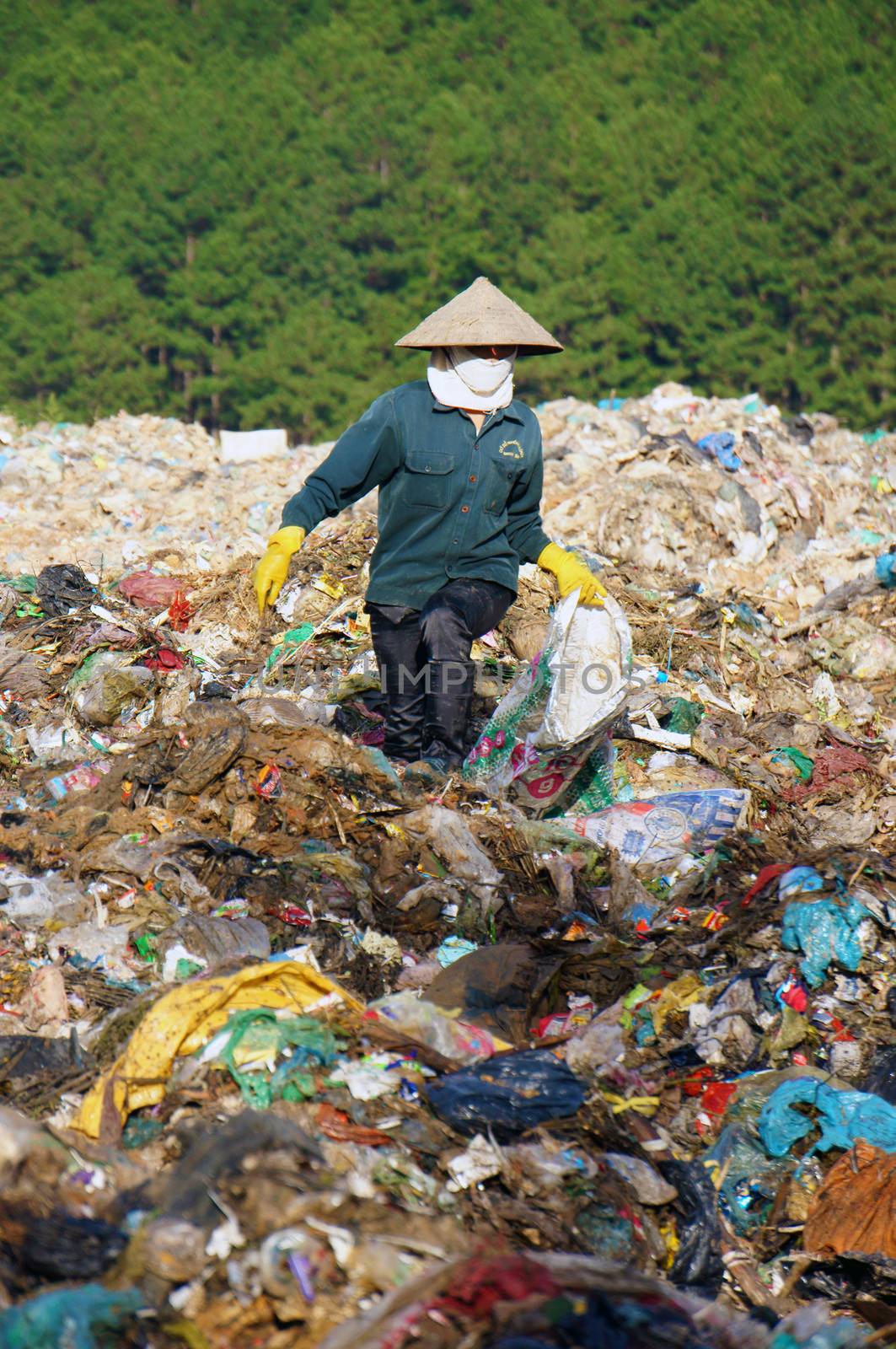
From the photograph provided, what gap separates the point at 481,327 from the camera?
178 inches

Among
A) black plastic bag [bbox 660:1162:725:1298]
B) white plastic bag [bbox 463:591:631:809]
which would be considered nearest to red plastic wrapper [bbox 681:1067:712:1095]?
black plastic bag [bbox 660:1162:725:1298]

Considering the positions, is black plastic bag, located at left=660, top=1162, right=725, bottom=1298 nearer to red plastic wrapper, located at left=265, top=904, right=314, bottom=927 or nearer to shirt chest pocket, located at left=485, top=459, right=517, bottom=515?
red plastic wrapper, located at left=265, top=904, right=314, bottom=927

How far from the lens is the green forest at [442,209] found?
91.7 ft

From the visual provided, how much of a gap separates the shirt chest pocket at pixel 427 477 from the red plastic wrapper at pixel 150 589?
2900 mm

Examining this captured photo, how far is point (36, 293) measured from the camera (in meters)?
28.9

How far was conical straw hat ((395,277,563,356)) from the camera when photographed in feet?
14.8

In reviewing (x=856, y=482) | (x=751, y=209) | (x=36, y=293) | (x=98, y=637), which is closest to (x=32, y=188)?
(x=36, y=293)

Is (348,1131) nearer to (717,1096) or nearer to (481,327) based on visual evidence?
(717,1096)

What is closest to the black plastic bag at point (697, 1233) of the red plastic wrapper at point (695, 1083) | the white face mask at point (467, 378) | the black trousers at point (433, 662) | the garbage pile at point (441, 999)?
the garbage pile at point (441, 999)

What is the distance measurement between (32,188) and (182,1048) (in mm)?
30857

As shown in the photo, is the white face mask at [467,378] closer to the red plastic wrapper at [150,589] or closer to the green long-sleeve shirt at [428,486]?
the green long-sleeve shirt at [428,486]

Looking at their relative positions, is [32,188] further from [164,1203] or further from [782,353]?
[164,1203]

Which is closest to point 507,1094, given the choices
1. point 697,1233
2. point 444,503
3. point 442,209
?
A: point 697,1233

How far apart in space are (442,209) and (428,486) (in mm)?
26753
